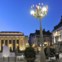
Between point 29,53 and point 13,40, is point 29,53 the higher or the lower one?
the lower one

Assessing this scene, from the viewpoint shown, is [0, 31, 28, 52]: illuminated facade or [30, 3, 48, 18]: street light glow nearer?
[30, 3, 48, 18]: street light glow

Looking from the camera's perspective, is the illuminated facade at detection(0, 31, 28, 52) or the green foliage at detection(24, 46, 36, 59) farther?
the illuminated facade at detection(0, 31, 28, 52)

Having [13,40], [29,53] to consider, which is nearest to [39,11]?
[29,53]

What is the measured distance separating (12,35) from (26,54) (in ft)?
293

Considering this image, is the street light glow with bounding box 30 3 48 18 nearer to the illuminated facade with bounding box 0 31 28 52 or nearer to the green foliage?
the green foliage

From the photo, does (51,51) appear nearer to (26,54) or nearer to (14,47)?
(26,54)

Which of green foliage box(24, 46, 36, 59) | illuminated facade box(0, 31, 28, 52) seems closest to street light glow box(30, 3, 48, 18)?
green foliage box(24, 46, 36, 59)

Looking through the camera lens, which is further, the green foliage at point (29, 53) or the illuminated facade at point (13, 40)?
the illuminated facade at point (13, 40)

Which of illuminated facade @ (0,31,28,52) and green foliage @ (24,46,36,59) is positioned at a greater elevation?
illuminated facade @ (0,31,28,52)

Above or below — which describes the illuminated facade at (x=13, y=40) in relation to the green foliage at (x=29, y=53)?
above

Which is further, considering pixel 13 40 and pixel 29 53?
pixel 13 40

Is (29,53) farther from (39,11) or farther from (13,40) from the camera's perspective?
(13,40)

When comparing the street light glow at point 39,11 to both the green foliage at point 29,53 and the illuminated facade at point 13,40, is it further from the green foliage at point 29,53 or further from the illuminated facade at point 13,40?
the illuminated facade at point 13,40

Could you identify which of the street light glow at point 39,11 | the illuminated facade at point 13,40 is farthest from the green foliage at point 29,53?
the illuminated facade at point 13,40
